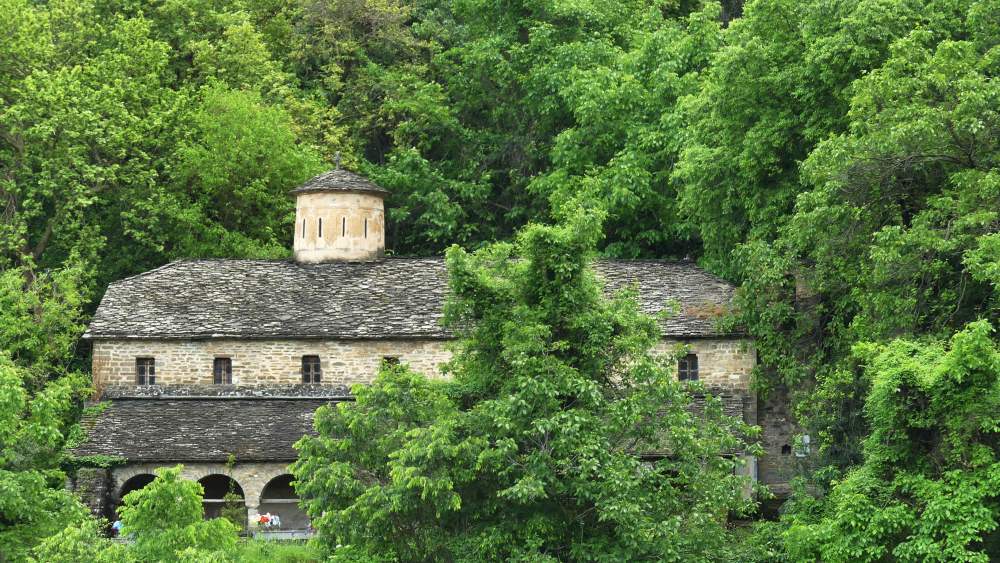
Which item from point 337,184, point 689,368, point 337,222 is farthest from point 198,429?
point 689,368

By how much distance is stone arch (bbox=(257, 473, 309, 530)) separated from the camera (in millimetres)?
43719

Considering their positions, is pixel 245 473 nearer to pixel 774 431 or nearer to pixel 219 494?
pixel 219 494

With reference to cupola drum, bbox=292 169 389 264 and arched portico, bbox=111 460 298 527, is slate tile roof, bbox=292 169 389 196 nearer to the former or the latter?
cupola drum, bbox=292 169 389 264

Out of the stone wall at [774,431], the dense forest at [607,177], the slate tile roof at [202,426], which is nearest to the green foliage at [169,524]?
the dense forest at [607,177]

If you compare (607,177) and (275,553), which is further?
(607,177)

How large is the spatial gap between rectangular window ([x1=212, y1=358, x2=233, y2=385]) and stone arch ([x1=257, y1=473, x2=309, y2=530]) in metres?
3.08

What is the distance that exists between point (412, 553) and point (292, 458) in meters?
10.4

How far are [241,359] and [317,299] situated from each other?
2.71m

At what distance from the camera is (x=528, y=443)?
32.1 metres

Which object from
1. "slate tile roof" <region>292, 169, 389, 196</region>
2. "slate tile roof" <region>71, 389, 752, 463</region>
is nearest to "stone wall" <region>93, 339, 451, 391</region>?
"slate tile roof" <region>71, 389, 752, 463</region>

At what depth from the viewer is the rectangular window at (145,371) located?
149 ft

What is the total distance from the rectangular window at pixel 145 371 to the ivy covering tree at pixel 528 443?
12838 millimetres

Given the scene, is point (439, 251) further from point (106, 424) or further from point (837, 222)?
point (837, 222)

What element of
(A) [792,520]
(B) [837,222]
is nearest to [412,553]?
(A) [792,520]
